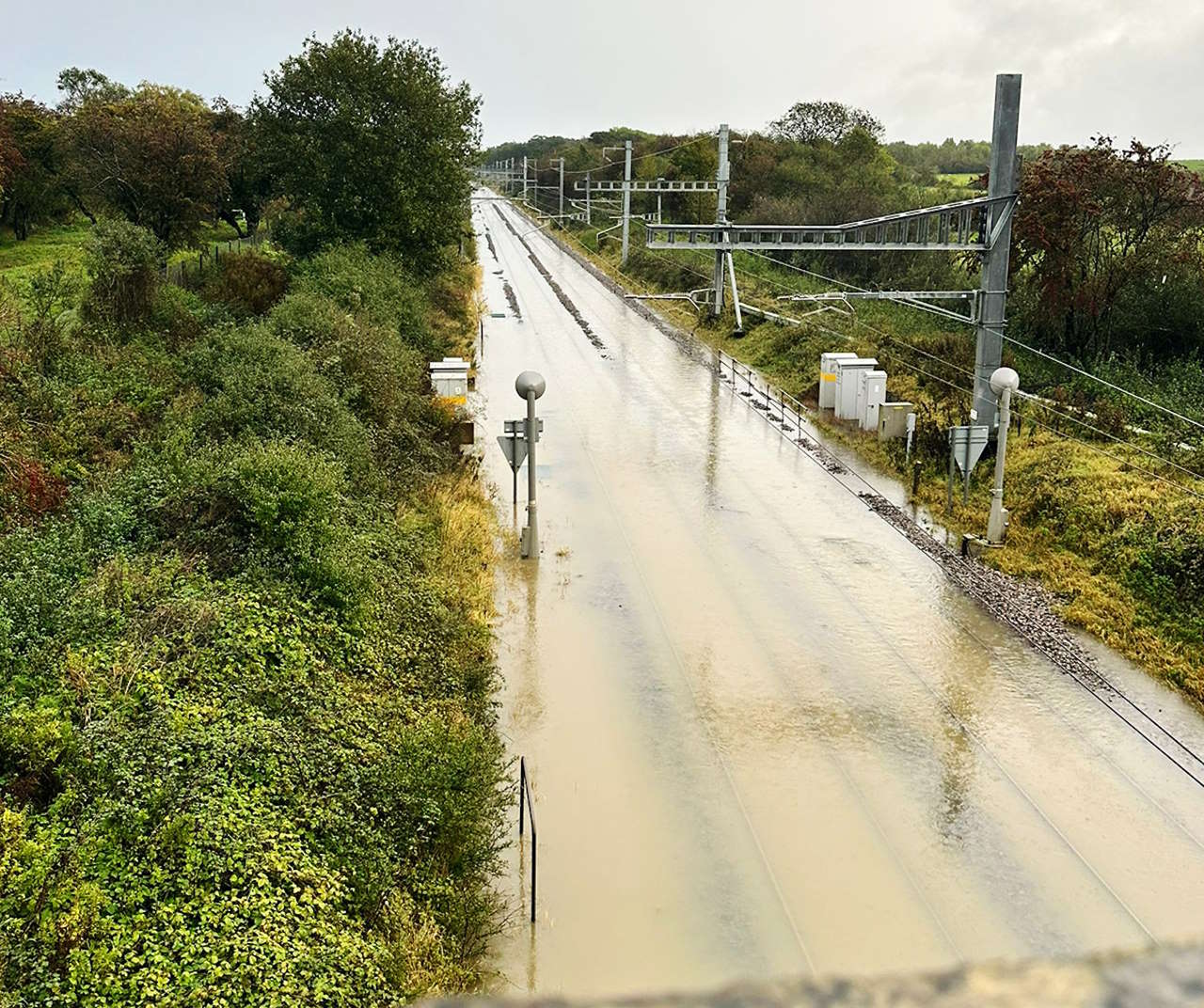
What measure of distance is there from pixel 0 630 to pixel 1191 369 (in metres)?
26.6

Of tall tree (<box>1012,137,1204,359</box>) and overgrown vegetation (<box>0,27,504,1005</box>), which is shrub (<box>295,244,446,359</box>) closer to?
overgrown vegetation (<box>0,27,504,1005</box>)

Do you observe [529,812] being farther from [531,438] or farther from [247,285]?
[247,285]

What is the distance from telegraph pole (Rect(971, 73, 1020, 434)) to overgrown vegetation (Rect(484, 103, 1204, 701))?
178 cm

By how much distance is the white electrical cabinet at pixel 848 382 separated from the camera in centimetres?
2748

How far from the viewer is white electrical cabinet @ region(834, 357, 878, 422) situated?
27.5 m

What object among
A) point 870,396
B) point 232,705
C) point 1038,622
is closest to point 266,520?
point 232,705

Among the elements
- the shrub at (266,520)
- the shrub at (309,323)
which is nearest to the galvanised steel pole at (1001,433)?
the shrub at (266,520)

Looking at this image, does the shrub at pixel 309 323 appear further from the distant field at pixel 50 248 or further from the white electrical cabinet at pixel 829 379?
the white electrical cabinet at pixel 829 379

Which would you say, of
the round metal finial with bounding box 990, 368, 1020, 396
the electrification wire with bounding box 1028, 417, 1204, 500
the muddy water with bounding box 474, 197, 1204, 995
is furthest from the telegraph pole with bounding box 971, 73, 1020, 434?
the muddy water with bounding box 474, 197, 1204, 995

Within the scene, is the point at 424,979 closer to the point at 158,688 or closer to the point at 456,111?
the point at 158,688

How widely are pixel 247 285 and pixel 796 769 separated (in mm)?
19884

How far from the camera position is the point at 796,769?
1223 cm

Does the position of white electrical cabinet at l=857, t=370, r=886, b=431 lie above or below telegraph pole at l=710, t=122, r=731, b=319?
below

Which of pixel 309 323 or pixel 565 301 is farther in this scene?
pixel 565 301
